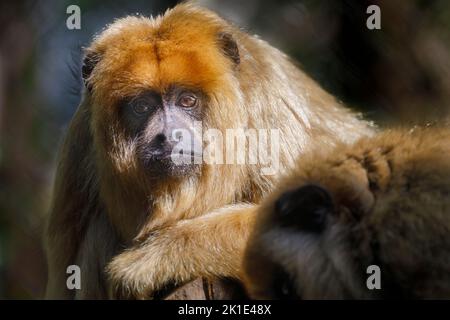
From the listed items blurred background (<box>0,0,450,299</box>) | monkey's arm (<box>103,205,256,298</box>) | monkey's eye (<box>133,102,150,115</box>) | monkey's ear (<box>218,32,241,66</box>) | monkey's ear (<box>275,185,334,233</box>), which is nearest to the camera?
monkey's ear (<box>275,185,334,233</box>)

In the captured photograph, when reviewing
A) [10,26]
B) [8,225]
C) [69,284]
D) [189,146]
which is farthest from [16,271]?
[189,146]

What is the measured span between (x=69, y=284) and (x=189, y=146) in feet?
6.31

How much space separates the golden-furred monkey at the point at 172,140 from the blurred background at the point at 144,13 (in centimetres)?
230

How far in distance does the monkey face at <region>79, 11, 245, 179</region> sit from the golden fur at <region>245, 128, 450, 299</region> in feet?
4.05

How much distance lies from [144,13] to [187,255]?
12.1 ft

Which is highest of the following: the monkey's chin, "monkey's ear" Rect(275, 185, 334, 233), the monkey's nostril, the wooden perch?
the monkey's nostril

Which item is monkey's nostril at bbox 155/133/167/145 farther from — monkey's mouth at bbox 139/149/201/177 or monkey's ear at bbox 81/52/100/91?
monkey's ear at bbox 81/52/100/91

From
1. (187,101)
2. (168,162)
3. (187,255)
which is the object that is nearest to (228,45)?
(187,101)

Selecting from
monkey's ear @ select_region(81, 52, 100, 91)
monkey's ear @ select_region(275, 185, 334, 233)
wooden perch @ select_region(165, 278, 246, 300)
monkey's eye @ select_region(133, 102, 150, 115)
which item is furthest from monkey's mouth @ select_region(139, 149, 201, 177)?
monkey's ear @ select_region(275, 185, 334, 233)

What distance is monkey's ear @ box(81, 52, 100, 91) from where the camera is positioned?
21.4 feet

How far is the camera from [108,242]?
6.73 meters

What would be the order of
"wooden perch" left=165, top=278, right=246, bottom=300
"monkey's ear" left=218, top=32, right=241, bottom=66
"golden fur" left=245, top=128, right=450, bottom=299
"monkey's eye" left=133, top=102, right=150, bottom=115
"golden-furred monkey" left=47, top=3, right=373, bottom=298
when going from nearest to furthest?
"golden fur" left=245, top=128, right=450, bottom=299 → "wooden perch" left=165, top=278, right=246, bottom=300 → "golden-furred monkey" left=47, top=3, right=373, bottom=298 → "monkey's eye" left=133, top=102, right=150, bottom=115 → "monkey's ear" left=218, top=32, right=241, bottom=66

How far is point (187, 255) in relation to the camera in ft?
19.3

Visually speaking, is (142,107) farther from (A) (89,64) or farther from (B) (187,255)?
(B) (187,255)
